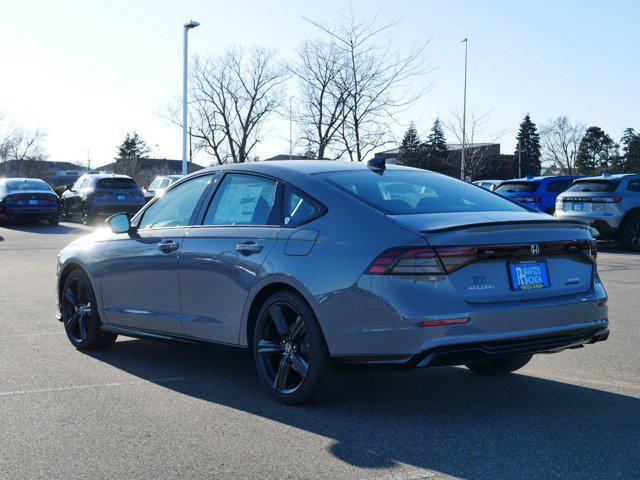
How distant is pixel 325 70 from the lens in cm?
2817

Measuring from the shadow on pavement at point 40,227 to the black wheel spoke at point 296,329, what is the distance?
2038 cm

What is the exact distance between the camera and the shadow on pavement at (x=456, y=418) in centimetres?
426

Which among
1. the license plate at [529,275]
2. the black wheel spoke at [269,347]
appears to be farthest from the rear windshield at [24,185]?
the license plate at [529,275]

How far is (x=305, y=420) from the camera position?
16.7ft

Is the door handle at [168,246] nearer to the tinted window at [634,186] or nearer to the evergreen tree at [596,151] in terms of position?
the tinted window at [634,186]

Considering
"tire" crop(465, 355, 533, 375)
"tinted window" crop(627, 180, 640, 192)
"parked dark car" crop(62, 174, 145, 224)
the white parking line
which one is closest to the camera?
the white parking line

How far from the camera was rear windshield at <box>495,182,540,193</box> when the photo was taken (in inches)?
953

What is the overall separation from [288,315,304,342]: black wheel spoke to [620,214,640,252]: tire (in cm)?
1508

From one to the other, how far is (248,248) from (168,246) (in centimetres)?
94

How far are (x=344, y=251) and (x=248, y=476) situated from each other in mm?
1482

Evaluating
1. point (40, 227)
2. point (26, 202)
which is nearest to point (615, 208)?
point (40, 227)

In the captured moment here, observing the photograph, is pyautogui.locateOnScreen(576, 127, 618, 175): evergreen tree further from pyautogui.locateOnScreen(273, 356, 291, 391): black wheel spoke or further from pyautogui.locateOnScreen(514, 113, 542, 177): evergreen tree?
pyautogui.locateOnScreen(273, 356, 291, 391): black wheel spoke

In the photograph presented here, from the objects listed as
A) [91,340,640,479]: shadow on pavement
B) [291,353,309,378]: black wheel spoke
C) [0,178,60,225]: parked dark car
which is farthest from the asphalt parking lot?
[0,178,60,225]: parked dark car

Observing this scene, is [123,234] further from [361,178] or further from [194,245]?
[361,178]
